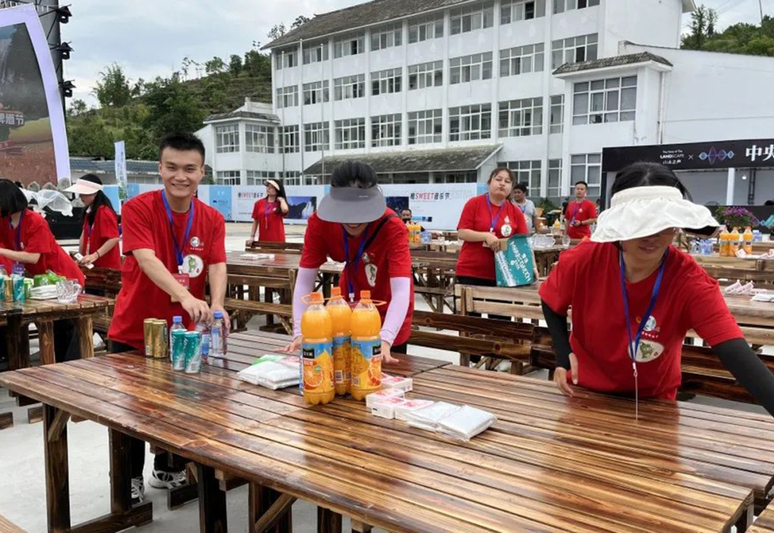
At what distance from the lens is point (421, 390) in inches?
98.6

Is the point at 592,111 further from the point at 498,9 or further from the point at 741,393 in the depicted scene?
the point at 741,393

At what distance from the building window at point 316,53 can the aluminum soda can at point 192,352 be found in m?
39.5

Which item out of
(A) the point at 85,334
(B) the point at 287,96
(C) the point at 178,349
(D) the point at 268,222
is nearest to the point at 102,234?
(A) the point at 85,334

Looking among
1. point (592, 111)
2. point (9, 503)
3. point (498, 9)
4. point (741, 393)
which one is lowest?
point (9, 503)

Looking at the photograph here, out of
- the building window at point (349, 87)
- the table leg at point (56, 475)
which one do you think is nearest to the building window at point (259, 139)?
the building window at point (349, 87)

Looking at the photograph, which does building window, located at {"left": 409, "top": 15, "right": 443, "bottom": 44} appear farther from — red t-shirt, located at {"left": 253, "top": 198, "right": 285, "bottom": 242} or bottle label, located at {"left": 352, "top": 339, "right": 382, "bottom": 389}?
bottle label, located at {"left": 352, "top": 339, "right": 382, "bottom": 389}

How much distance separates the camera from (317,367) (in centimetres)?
229

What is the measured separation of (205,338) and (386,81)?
36.0m

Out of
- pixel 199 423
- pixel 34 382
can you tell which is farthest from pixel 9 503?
pixel 199 423

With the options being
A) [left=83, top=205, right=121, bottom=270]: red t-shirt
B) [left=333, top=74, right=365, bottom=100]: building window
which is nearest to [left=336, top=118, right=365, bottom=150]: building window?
[left=333, top=74, right=365, bottom=100]: building window

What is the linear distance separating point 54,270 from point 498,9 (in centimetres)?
3047

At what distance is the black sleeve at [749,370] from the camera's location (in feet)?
6.04

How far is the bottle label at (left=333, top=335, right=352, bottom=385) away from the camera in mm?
2322

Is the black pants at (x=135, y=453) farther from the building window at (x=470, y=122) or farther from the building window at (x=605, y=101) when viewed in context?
the building window at (x=470, y=122)
